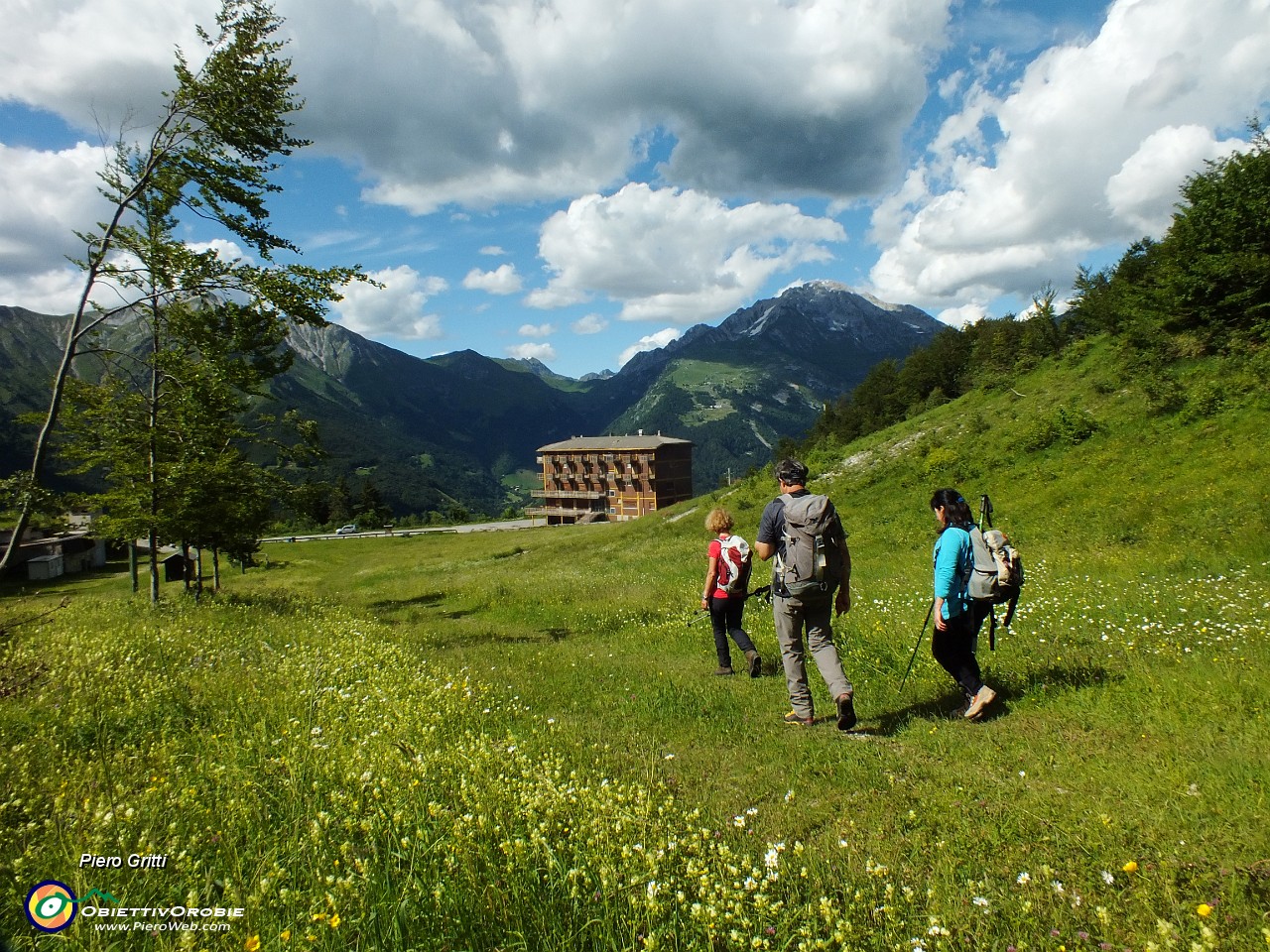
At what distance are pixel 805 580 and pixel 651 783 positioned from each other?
2797 mm

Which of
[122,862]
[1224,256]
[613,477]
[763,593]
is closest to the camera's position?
[122,862]

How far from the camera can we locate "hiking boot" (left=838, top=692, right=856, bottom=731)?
666 centimetres

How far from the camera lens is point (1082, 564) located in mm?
14609

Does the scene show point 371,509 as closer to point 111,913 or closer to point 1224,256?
point 1224,256

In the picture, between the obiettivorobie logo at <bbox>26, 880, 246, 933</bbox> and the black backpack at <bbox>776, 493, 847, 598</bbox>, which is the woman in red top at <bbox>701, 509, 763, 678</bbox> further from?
the obiettivorobie logo at <bbox>26, 880, 246, 933</bbox>

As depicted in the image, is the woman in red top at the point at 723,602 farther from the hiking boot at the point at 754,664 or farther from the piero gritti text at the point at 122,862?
the piero gritti text at the point at 122,862

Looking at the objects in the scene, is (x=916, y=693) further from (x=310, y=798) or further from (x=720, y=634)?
(x=310, y=798)

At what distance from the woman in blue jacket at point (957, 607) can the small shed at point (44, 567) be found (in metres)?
91.2

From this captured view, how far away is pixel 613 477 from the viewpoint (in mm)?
119500

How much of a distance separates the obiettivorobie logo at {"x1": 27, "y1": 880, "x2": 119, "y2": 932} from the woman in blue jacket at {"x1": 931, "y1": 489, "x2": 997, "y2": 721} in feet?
23.8

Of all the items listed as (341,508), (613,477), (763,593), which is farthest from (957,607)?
(341,508)

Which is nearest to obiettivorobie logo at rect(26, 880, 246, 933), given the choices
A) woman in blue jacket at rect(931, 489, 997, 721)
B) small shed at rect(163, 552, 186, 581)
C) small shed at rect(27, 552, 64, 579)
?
woman in blue jacket at rect(931, 489, 997, 721)

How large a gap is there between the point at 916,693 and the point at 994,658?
1.61m

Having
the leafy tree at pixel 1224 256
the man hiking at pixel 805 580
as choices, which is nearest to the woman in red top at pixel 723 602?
the man hiking at pixel 805 580
